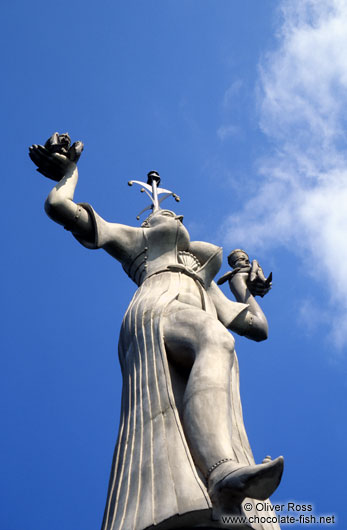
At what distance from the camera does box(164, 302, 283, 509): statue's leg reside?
570 cm

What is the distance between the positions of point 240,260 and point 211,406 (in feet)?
15.4

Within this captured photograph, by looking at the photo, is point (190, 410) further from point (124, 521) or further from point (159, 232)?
point (159, 232)

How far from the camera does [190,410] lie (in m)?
6.66

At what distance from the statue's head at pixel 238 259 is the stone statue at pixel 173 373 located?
1.35 feet

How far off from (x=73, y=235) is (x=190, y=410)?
11.2 ft

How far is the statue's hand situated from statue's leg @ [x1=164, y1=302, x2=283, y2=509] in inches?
108

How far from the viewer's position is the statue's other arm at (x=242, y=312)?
950cm

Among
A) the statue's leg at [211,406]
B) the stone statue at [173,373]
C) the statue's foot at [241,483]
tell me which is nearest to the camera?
the statue's foot at [241,483]

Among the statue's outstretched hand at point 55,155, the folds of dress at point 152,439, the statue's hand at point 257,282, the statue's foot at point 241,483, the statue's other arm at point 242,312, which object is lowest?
the statue's foot at point 241,483

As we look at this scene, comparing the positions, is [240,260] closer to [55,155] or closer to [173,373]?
[55,155]

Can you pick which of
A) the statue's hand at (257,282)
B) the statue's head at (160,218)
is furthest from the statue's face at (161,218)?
the statue's hand at (257,282)

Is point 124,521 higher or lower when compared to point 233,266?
lower

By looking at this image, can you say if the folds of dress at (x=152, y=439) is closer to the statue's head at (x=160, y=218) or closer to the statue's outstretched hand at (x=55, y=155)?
the statue's head at (x=160, y=218)

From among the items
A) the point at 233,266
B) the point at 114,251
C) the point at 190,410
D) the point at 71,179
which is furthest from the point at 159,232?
the point at 190,410
